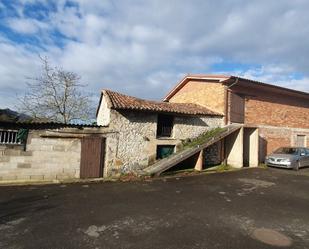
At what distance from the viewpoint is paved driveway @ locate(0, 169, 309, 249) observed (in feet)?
16.4

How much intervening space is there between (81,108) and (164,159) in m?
11.6

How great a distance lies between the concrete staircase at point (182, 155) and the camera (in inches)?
468

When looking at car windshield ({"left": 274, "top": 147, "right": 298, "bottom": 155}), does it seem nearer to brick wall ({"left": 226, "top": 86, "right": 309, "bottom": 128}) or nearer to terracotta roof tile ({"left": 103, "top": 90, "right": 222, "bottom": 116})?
brick wall ({"left": 226, "top": 86, "right": 309, "bottom": 128})

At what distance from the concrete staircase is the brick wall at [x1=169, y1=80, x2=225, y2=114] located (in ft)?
5.55

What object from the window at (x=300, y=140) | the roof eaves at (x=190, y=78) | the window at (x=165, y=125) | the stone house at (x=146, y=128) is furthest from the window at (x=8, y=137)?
the window at (x=300, y=140)

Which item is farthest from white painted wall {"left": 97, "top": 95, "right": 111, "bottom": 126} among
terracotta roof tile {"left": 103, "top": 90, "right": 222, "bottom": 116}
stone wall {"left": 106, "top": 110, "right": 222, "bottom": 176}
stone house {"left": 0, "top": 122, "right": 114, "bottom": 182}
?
stone house {"left": 0, "top": 122, "right": 114, "bottom": 182}

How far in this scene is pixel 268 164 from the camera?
1548cm

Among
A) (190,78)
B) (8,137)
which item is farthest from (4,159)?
(190,78)

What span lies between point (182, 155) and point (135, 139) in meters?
2.58

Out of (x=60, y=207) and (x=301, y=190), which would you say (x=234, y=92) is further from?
(x=60, y=207)

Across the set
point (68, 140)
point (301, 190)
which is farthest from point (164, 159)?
point (301, 190)

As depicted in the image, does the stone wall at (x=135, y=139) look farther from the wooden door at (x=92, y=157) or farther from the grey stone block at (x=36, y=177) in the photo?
the grey stone block at (x=36, y=177)

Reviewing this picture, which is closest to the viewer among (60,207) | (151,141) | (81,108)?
(60,207)

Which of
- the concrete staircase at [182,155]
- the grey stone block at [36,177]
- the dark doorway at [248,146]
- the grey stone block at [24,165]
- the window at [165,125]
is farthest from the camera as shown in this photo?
the dark doorway at [248,146]
